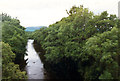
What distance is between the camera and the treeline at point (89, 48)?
31.9ft

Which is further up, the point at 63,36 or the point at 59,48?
the point at 63,36

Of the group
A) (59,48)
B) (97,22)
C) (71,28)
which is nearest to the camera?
(97,22)

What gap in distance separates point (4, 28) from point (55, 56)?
9944 millimetres

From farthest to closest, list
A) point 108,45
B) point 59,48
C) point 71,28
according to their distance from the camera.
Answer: point 59,48
point 71,28
point 108,45

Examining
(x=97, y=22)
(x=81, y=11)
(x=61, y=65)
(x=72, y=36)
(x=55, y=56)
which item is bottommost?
(x=61, y=65)

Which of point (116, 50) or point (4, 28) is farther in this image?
point (4, 28)

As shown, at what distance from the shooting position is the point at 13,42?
64.6 feet

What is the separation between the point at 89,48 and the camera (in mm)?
10367

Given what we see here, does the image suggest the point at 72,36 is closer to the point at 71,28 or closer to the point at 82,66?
the point at 71,28

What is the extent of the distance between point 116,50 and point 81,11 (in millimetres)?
8415

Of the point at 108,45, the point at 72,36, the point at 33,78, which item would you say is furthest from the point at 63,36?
the point at 33,78

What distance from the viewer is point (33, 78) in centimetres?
2147

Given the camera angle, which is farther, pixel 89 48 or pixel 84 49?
pixel 84 49

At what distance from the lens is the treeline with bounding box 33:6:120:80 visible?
383 inches
